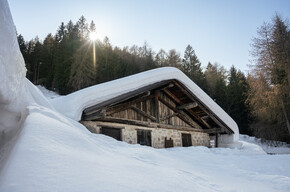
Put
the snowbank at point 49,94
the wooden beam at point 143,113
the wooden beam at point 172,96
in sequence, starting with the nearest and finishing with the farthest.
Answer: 1. the wooden beam at point 143,113
2. the wooden beam at point 172,96
3. the snowbank at point 49,94

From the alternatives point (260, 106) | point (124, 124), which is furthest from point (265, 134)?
point (124, 124)

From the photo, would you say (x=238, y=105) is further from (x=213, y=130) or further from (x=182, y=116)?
(x=182, y=116)

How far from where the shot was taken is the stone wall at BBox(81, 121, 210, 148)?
681 cm

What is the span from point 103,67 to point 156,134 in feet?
81.0

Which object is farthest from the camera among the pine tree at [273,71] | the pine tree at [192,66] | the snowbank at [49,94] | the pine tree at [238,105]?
the pine tree at [192,66]

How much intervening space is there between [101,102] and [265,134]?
20970 millimetres

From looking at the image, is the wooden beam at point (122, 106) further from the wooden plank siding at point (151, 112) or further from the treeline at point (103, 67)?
the treeline at point (103, 67)

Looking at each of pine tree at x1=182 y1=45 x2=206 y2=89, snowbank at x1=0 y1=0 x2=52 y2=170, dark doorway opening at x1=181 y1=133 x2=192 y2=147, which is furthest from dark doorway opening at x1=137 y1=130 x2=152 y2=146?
pine tree at x1=182 y1=45 x2=206 y2=89

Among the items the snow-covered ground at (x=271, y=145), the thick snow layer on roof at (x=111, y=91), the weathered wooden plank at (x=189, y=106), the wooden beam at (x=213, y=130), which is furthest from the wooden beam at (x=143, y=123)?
the snow-covered ground at (x=271, y=145)

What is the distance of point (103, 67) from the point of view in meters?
31.3

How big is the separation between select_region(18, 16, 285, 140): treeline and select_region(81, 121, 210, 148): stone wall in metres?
15.3

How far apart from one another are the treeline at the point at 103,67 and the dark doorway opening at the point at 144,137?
18389mm

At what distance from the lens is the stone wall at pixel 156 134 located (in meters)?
6.81

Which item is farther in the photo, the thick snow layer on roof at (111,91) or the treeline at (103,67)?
the treeline at (103,67)
